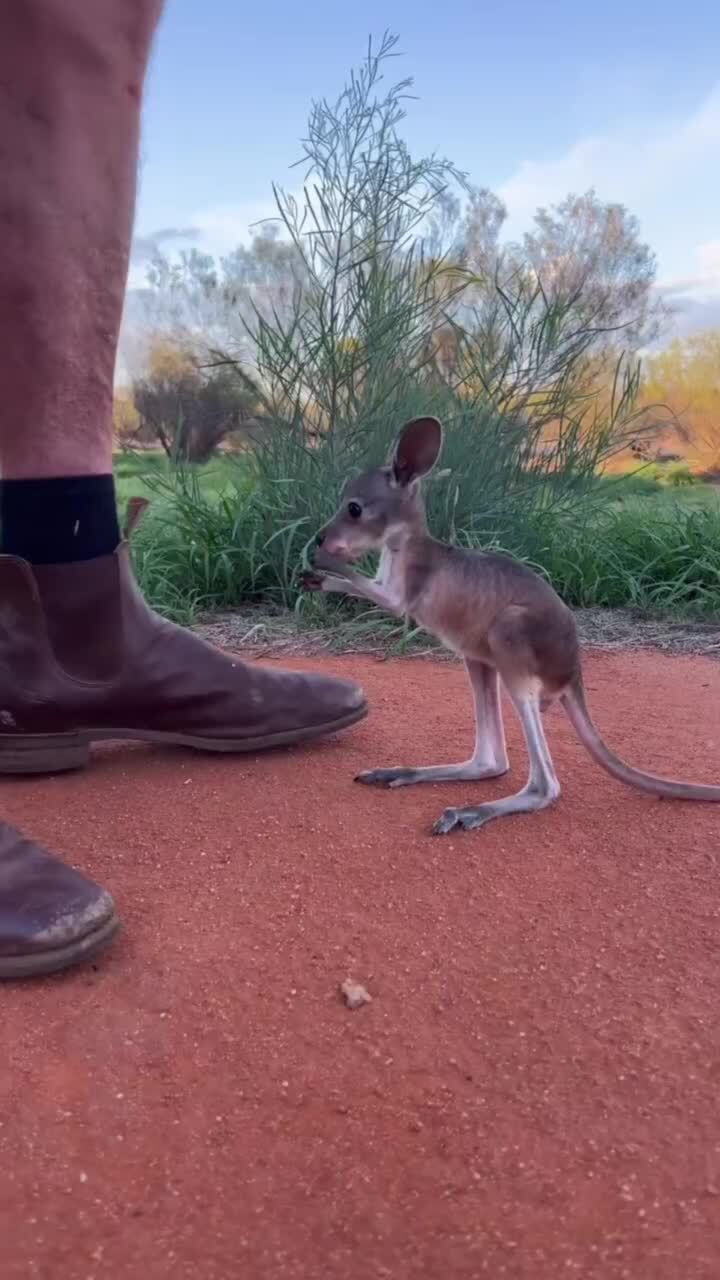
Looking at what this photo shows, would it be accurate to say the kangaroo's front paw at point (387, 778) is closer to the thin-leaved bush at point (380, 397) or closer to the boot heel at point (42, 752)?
the boot heel at point (42, 752)

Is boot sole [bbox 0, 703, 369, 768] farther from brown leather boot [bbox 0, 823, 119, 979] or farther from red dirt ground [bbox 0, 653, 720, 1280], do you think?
brown leather boot [bbox 0, 823, 119, 979]

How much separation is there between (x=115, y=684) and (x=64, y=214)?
92 centimetres

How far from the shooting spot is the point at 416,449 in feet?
7.20

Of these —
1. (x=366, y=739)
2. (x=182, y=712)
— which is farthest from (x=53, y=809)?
(x=366, y=739)

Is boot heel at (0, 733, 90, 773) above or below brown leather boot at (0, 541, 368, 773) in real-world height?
below

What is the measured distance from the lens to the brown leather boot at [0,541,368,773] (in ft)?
6.74

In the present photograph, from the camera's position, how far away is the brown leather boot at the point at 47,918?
132 centimetres

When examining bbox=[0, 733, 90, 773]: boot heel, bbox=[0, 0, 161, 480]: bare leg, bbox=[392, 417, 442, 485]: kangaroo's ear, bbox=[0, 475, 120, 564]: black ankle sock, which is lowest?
bbox=[0, 733, 90, 773]: boot heel

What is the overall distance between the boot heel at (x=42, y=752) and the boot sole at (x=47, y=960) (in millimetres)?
829

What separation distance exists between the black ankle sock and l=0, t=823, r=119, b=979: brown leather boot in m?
0.73

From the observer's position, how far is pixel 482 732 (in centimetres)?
211

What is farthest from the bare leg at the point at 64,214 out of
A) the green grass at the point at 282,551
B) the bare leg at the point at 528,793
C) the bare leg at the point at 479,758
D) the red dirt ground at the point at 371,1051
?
the green grass at the point at 282,551

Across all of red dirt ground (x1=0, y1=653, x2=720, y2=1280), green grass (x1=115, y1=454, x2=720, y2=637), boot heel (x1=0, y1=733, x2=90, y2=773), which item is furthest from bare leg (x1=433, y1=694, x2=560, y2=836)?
green grass (x1=115, y1=454, x2=720, y2=637)

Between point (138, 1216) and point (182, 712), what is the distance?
1333 mm
